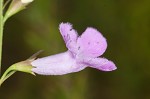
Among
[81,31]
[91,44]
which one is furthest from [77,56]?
[81,31]

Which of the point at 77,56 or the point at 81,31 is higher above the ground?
the point at 77,56

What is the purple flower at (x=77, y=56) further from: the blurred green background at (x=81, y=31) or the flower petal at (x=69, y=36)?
Result: the blurred green background at (x=81, y=31)

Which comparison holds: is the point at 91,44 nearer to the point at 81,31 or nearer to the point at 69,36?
the point at 69,36

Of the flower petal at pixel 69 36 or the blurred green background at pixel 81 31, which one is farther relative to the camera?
the blurred green background at pixel 81 31

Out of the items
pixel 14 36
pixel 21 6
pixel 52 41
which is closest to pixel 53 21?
pixel 52 41

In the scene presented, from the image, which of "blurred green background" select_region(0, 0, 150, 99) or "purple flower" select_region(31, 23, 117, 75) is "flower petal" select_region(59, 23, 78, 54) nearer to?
"purple flower" select_region(31, 23, 117, 75)

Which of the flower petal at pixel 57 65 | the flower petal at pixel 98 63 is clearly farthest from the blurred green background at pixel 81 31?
the flower petal at pixel 98 63
